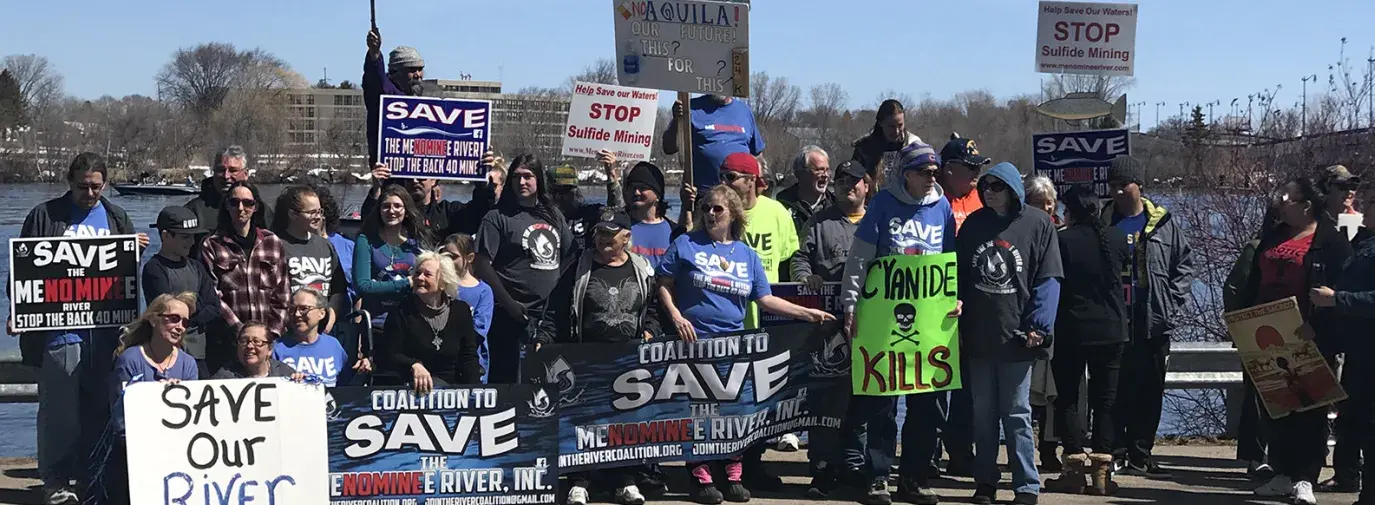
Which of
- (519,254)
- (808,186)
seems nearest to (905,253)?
(808,186)

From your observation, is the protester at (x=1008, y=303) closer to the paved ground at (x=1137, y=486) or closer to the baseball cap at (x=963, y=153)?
the baseball cap at (x=963, y=153)

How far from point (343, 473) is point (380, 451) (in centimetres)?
22

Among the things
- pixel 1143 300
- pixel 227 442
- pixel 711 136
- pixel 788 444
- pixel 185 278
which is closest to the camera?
pixel 227 442

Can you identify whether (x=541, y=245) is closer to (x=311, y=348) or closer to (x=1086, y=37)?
(x=311, y=348)

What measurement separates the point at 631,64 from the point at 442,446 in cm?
349

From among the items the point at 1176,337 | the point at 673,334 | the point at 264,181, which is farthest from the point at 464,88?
the point at 673,334

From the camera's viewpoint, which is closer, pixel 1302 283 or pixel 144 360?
pixel 144 360

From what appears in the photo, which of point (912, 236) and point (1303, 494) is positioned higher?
point (912, 236)

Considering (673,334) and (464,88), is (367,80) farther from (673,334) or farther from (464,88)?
(464,88)

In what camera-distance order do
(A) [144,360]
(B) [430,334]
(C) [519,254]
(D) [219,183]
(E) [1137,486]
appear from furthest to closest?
(E) [1137,486], (C) [519,254], (D) [219,183], (B) [430,334], (A) [144,360]

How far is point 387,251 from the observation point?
9.70 m

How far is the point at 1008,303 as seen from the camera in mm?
9141

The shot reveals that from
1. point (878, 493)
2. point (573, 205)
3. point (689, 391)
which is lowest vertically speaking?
point (878, 493)

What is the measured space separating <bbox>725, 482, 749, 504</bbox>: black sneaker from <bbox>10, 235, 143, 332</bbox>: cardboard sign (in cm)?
362
